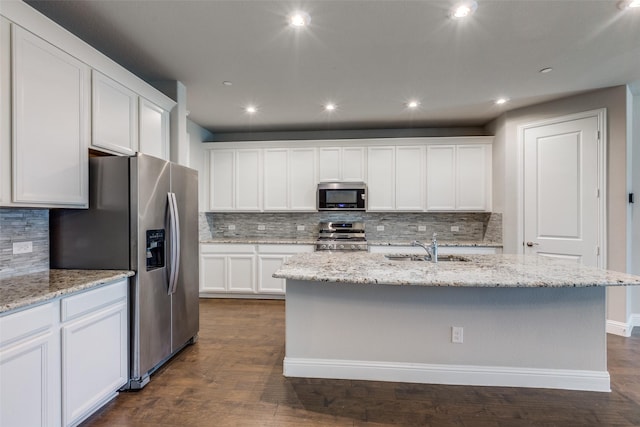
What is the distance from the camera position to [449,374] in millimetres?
2336

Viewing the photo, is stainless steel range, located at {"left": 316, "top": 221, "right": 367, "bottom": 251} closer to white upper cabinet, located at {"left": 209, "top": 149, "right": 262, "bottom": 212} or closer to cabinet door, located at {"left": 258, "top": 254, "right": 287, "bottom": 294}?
cabinet door, located at {"left": 258, "top": 254, "right": 287, "bottom": 294}

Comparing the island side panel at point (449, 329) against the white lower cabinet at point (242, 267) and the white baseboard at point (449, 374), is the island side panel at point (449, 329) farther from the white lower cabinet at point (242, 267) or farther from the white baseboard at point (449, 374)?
the white lower cabinet at point (242, 267)

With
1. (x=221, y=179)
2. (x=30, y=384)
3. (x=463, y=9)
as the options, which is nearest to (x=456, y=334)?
(x=463, y=9)

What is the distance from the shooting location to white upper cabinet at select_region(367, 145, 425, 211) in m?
4.64

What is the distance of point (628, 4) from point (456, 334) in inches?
97.4

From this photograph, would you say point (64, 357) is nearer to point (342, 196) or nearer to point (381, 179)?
point (342, 196)

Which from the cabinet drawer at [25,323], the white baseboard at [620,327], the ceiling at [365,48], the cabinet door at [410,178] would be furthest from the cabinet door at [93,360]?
the white baseboard at [620,327]

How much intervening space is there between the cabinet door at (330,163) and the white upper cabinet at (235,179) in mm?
955

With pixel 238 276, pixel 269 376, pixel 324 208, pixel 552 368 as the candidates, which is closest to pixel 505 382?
pixel 552 368

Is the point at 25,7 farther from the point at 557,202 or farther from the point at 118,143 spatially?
the point at 557,202

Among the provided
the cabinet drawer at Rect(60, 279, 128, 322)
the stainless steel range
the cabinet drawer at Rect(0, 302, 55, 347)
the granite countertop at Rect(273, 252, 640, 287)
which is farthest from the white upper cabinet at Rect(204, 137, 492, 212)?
the cabinet drawer at Rect(0, 302, 55, 347)

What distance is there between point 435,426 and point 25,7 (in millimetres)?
3402

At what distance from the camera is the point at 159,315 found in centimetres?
245

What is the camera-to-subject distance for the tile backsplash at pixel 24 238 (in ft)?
6.50
